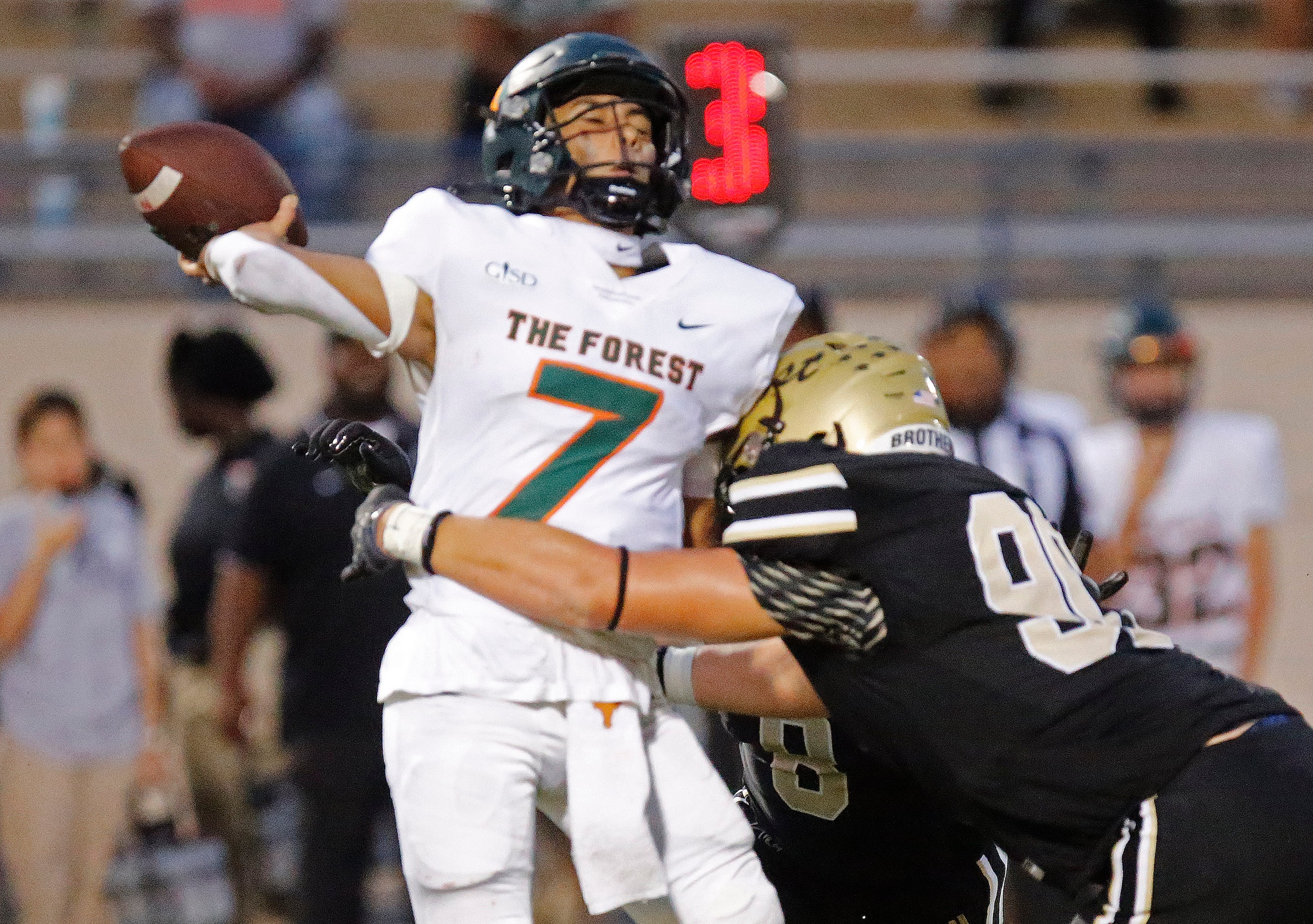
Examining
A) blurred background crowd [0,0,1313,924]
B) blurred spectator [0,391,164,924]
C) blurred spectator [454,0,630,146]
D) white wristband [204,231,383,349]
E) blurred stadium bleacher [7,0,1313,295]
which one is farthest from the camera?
blurred stadium bleacher [7,0,1313,295]

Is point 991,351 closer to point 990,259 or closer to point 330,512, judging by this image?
point 330,512

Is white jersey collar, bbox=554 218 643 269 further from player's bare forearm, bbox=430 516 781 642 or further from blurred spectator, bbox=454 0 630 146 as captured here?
blurred spectator, bbox=454 0 630 146

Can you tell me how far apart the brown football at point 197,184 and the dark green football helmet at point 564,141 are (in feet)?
1.23

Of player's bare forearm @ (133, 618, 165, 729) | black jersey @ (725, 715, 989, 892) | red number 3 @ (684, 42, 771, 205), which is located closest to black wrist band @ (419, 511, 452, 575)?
black jersey @ (725, 715, 989, 892)

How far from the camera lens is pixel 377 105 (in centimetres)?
948

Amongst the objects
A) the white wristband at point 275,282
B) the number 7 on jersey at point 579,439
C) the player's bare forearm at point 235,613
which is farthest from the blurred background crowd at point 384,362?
the white wristband at point 275,282

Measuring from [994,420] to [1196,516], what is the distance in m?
0.95

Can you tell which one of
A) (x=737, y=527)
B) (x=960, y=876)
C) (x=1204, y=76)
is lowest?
(x=960, y=876)

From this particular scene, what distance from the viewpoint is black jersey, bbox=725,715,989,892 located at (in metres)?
3.41

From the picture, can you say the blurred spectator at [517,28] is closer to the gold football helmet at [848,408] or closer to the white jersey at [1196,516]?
the white jersey at [1196,516]

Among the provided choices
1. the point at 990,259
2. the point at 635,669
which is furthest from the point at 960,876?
the point at 990,259

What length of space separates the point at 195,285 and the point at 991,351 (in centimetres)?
394

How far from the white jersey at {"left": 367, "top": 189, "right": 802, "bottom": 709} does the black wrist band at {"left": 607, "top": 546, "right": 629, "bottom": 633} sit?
12 centimetres

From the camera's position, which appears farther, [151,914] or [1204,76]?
[1204,76]
